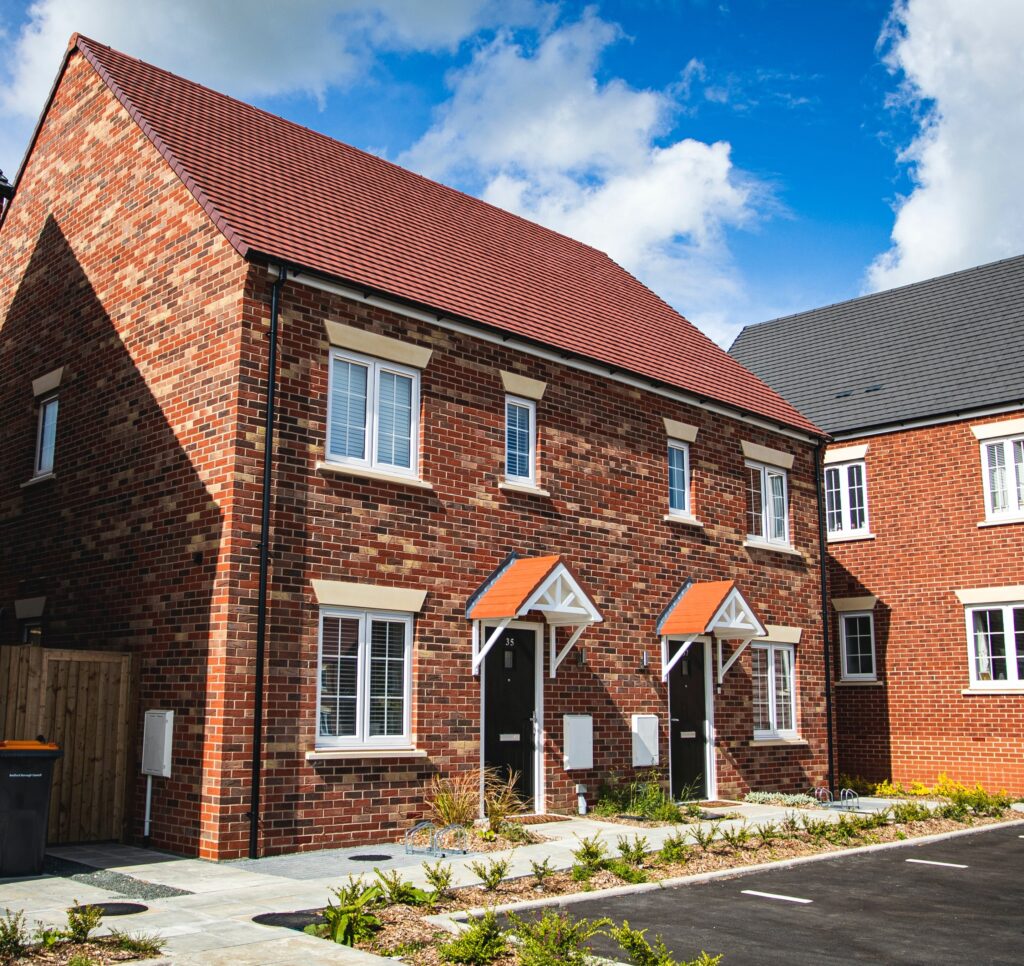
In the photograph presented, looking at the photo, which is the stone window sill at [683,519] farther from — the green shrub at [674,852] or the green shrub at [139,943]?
the green shrub at [139,943]

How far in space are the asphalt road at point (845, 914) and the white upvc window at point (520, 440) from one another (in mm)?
6151

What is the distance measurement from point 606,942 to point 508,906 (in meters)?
0.99

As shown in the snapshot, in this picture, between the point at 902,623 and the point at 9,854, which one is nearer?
the point at 9,854

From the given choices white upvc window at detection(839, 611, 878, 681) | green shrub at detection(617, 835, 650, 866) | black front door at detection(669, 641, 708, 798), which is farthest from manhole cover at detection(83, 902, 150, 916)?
white upvc window at detection(839, 611, 878, 681)

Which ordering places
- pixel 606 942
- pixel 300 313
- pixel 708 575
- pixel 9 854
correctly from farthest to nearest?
1. pixel 708 575
2. pixel 300 313
3. pixel 9 854
4. pixel 606 942

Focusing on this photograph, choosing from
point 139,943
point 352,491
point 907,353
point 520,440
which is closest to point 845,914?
point 139,943

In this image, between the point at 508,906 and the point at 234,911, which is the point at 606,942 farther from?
the point at 234,911

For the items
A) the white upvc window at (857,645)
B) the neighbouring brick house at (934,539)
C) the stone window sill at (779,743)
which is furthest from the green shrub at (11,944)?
the white upvc window at (857,645)

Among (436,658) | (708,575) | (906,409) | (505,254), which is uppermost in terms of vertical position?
(505,254)

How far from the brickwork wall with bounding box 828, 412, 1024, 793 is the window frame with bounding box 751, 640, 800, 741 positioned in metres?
3.60

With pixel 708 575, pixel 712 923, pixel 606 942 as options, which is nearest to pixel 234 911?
pixel 606 942

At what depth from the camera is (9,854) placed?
31.1 feet

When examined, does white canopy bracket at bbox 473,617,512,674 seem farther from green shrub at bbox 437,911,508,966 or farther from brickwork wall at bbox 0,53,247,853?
green shrub at bbox 437,911,508,966

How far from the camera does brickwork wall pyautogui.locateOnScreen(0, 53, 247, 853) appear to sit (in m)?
11.5
